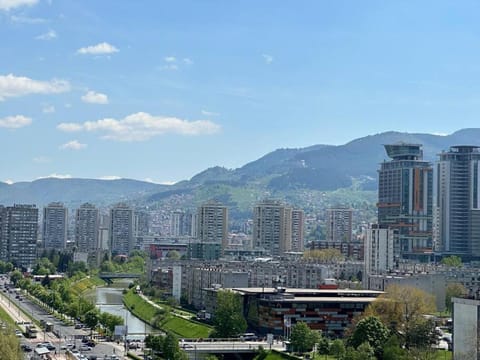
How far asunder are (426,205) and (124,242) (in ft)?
170

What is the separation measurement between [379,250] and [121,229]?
2720 inches

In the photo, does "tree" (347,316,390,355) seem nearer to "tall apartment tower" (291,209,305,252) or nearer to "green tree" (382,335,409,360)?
"green tree" (382,335,409,360)

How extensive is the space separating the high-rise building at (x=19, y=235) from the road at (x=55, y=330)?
82.2ft

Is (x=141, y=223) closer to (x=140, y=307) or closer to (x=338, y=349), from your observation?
(x=140, y=307)

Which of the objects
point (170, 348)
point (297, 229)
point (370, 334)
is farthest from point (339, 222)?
point (370, 334)

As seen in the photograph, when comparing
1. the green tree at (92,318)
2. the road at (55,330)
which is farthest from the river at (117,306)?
the road at (55,330)

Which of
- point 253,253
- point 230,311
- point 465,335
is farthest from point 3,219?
point 465,335

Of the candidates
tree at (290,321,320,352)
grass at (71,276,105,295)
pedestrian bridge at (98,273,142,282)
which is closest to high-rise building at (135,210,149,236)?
pedestrian bridge at (98,273,142,282)

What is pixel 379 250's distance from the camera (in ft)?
230

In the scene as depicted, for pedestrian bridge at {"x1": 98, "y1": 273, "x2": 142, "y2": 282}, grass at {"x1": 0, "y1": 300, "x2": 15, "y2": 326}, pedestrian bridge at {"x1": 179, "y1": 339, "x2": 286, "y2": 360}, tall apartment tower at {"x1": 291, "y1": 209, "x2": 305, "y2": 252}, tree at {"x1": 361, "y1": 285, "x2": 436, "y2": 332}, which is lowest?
grass at {"x1": 0, "y1": 300, "x2": 15, "y2": 326}

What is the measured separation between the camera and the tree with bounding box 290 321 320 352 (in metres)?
37.2

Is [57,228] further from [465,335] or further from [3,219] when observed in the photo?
[465,335]

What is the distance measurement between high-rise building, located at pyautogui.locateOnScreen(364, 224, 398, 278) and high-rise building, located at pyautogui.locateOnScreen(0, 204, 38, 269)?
41245 millimetres

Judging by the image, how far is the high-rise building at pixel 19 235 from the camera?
325 ft
